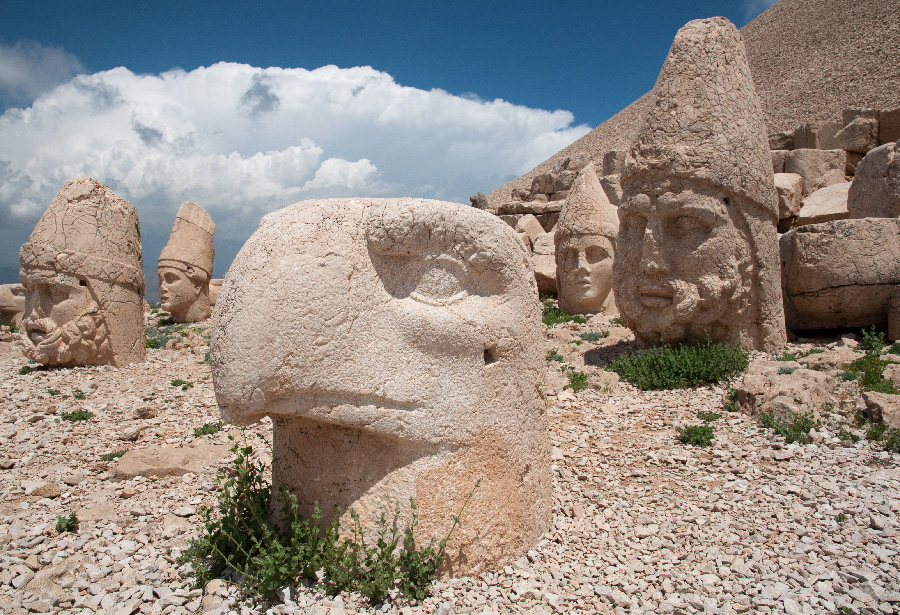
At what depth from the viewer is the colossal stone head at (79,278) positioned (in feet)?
23.1

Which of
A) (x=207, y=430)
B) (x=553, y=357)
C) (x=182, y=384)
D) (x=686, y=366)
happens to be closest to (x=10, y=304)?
(x=182, y=384)

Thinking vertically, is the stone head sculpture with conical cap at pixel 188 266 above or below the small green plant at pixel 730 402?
above

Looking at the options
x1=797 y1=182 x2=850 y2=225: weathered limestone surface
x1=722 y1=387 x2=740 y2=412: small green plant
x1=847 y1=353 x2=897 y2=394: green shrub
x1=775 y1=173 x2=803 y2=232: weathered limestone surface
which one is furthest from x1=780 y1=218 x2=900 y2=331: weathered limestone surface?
x1=775 y1=173 x2=803 y2=232: weathered limestone surface

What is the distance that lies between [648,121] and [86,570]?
5.60 meters

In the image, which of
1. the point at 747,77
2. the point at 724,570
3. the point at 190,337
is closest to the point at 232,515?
the point at 724,570

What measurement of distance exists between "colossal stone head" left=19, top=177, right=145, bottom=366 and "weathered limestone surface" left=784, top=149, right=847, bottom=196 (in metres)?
13.2

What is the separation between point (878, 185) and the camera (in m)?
7.32

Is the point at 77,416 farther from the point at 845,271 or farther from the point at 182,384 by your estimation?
the point at 845,271

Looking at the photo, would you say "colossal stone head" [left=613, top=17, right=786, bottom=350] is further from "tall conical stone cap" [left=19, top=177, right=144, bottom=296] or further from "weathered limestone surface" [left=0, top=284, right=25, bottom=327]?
"weathered limestone surface" [left=0, top=284, right=25, bottom=327]

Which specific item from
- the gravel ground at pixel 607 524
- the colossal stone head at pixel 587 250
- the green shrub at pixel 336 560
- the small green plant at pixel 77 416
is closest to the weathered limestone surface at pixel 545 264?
the colossal stone head at pixel 587 250

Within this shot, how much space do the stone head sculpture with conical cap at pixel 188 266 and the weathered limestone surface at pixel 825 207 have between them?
11229mm

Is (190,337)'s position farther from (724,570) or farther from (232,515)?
(724,570)

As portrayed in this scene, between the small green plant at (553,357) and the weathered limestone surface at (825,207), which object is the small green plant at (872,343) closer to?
the small green plant at (553,357)

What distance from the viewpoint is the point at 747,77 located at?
574cm
